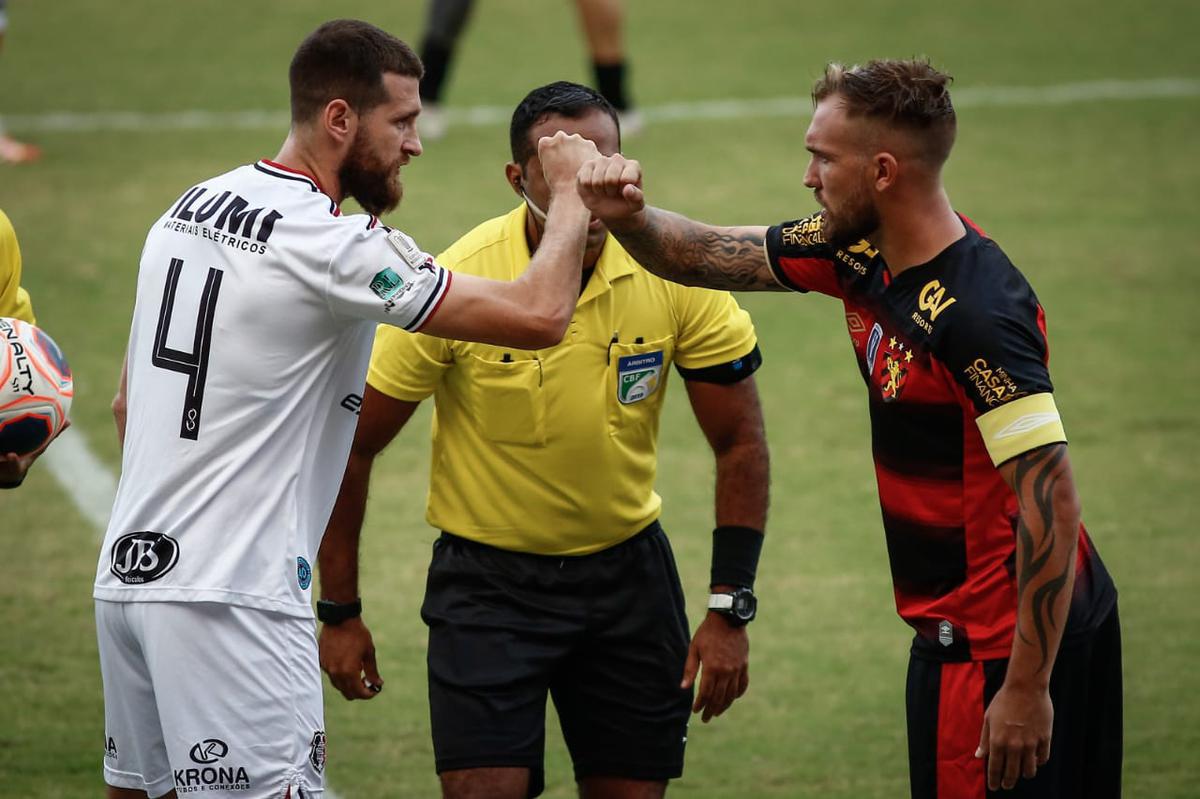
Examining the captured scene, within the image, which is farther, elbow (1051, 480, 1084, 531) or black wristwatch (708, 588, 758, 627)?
black wristwatch (708, 588, 758, 627)

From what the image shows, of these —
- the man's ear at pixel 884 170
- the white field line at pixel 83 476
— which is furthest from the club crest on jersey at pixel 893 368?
the white field line at pixel 83 476

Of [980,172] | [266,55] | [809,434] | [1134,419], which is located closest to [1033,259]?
[980,172]

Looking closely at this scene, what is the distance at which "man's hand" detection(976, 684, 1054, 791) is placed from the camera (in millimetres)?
4066

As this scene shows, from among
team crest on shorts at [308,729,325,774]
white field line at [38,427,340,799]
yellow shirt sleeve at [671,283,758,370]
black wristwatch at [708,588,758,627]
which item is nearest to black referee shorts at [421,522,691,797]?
black wristwatch at [708,588,758,627]

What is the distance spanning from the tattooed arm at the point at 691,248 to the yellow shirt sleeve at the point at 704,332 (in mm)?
289

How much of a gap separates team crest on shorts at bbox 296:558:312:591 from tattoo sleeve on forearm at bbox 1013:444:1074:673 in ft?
5.63

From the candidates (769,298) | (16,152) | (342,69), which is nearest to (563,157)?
(342,69)

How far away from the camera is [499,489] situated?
5.01 m

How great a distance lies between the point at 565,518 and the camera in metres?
4.99

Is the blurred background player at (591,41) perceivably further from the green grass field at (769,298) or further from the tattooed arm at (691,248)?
the tattooed arm at (691,248)

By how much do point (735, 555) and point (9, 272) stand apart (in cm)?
226

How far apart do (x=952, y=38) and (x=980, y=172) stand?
11.2 feet

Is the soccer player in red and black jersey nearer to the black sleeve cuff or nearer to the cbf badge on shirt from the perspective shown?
the cbf badge on shirt

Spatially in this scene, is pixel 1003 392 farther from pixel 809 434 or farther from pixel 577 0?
pixel 577 0
